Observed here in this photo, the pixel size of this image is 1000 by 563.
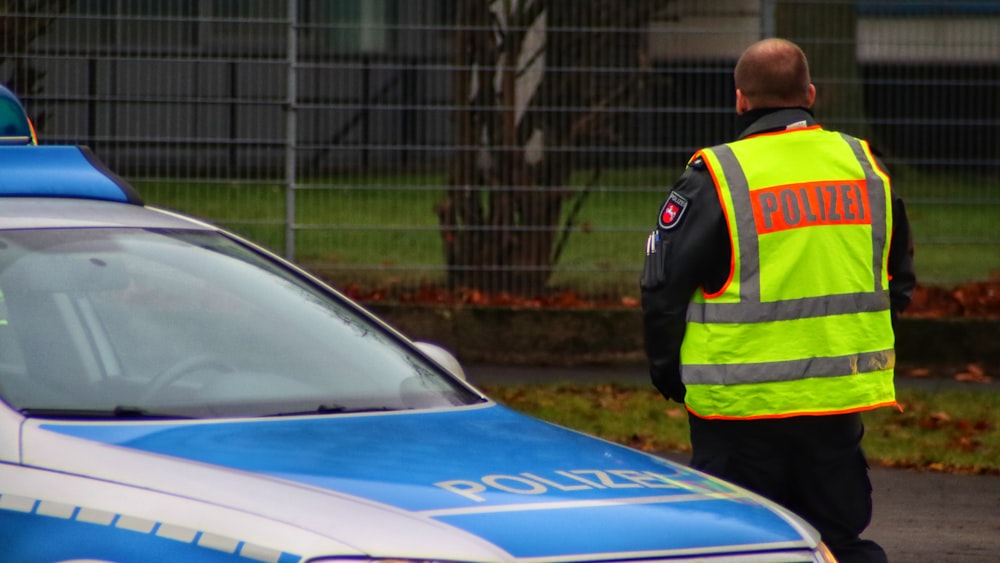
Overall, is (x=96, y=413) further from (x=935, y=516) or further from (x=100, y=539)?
(x=935, y=516)

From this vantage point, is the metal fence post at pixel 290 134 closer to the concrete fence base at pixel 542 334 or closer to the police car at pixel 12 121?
the concrete fence base at pixel 542 334

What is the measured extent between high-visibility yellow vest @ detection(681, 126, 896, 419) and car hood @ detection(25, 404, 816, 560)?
0.62 meters

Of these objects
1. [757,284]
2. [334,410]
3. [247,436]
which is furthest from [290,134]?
[247,436]

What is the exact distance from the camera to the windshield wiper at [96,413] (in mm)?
3508

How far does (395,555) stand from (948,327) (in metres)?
7.62

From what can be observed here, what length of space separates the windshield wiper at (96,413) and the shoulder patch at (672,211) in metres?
1.43

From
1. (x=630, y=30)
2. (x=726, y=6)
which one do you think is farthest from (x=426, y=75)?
(x=726, y=6)

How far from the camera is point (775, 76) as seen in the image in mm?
4395

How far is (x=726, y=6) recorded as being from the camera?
1009 cm

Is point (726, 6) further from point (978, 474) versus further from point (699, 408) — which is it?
point (699, 408)

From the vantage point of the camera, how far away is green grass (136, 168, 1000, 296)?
10.0m

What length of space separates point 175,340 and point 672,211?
134cm

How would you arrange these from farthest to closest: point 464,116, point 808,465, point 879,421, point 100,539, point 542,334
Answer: point 464,116 → point 542,334 → point 879,421 → point 808,465 → point 100,539

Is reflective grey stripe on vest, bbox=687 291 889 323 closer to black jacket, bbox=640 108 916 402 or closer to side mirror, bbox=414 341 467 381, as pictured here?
black jacket, bbox=640 108 916 402
